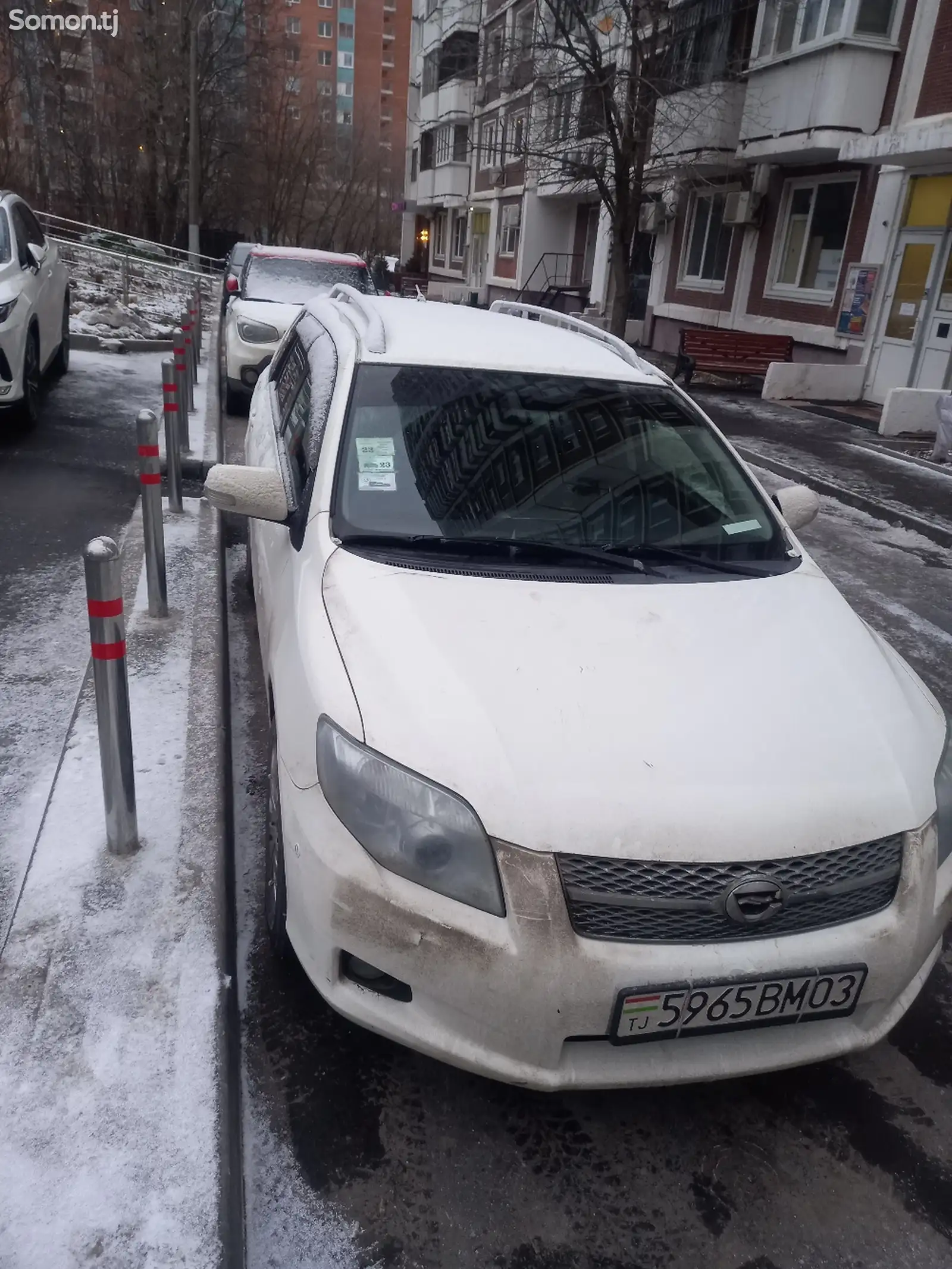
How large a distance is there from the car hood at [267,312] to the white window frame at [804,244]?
9.74 metres

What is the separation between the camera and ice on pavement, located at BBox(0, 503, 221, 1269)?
1.84 m

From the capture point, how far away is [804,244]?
54.0 ft

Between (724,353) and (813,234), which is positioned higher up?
(813,234)

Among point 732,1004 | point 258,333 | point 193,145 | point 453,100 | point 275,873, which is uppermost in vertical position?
point 453,100

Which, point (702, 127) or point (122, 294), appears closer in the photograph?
point (122, 294)

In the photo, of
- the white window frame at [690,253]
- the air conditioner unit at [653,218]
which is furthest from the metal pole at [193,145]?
the white window frame at [690,253]

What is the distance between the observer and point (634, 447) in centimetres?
340

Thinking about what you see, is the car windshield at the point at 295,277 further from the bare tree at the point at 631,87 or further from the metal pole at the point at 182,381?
the bare tree at the point at 631,87

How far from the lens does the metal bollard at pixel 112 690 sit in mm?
2572

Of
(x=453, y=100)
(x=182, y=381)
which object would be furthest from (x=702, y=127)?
(x=453, y=100)

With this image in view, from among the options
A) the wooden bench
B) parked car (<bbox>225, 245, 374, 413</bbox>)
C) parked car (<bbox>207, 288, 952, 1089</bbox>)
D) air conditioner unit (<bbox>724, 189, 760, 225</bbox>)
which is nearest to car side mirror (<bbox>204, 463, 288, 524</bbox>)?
parked car (<bbox>207, 288, 952, 1089</bbox>)

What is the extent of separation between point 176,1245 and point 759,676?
1.81 metres

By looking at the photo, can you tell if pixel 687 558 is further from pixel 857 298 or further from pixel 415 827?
pixel 857 298

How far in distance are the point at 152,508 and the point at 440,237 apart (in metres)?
43.5
